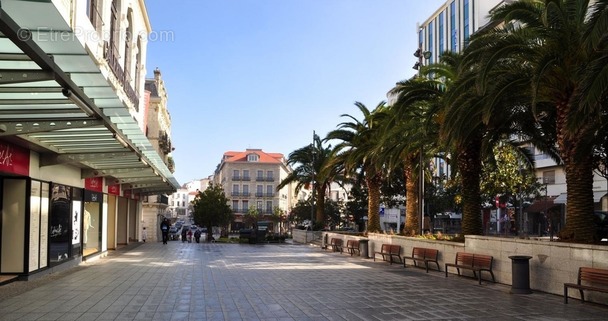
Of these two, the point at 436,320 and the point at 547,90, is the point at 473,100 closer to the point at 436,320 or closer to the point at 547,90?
the point at 547,90

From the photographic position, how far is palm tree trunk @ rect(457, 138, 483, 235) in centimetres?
1781

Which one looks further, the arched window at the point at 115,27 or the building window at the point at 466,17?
the building window at the point at 466,17

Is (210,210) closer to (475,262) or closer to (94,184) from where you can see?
(94,184)

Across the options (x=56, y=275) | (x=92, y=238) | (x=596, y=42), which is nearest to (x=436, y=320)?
(x=596, y=42)

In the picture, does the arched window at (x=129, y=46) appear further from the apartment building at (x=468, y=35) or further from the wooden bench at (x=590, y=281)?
the apartment building at (x=468, y=35)

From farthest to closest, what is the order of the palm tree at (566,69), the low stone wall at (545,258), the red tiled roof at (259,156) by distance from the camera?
the red tiled roof at (259,156), the palm tree at (566,69), the low stone wall at (545,258)

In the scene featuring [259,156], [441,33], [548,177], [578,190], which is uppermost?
[441,33]

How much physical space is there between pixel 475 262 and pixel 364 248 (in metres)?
9.93

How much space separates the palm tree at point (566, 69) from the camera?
11.9 metres

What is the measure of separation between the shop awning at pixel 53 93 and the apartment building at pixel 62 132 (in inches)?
0.7

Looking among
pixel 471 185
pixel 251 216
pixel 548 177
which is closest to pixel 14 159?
pixel 471 185

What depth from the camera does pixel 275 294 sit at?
1208 centimetres

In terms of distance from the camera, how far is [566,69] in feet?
41.1

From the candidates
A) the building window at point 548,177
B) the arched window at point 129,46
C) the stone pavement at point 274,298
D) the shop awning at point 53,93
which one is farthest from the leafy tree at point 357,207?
the shop awning at point 53,93
